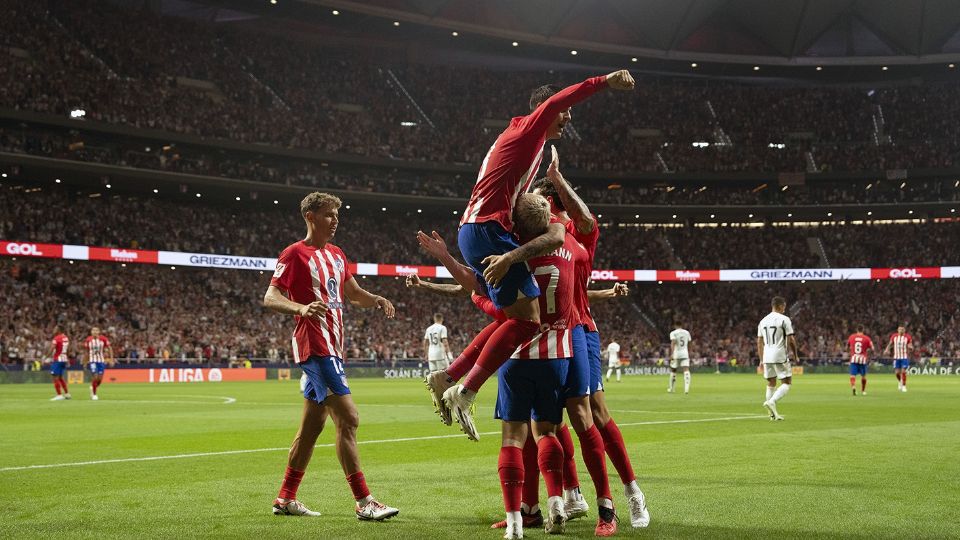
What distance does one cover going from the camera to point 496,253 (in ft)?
23.4

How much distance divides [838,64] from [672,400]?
4944 cm

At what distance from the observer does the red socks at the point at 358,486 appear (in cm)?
796

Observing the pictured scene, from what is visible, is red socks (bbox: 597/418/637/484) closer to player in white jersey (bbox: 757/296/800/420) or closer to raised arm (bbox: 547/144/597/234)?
raised arm (bbox: 547/144/597/234)

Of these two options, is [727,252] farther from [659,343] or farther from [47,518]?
[47,518]

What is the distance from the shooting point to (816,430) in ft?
56.3

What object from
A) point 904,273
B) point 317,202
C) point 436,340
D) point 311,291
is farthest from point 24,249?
point 904,273

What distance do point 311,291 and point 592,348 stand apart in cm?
251

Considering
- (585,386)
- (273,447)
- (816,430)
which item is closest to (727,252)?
(816,430)

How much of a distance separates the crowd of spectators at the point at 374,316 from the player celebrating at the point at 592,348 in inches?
1682

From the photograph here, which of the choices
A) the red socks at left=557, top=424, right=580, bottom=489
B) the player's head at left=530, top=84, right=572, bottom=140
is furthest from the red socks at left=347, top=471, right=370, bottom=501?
the player's head at left=530, top=84, right=572, bottom=140

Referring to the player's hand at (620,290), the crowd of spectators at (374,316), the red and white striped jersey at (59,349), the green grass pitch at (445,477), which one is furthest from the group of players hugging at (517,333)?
the crowd of spectators at (374,316)

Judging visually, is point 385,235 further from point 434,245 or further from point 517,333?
point 517,333

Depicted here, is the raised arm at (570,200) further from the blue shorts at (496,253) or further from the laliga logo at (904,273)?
the laliga logo at (904,273)

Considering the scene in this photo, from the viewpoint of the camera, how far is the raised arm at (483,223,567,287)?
6609 mm
